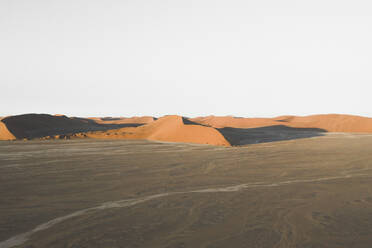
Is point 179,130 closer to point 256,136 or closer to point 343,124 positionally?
point 256,136

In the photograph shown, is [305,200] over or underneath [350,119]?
→ underneath

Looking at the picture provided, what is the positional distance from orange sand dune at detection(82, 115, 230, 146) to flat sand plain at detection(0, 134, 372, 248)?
946cm

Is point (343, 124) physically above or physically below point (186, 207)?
above

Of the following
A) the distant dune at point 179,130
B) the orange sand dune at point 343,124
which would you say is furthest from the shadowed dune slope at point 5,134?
the orange sand dune at point 343,124

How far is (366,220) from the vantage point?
3604mm

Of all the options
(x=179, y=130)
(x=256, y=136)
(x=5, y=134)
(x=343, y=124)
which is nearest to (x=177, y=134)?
(x=179, y=130)

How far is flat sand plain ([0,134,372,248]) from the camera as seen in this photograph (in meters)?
3.11

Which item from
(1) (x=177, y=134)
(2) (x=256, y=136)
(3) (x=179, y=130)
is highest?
(3) (x=179, y=130)

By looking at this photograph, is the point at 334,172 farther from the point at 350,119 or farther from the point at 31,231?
the point at 350,119

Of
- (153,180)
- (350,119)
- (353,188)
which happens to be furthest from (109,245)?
(350,119)

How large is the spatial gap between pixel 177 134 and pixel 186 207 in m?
14.5

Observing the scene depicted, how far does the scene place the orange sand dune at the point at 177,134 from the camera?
16.9 metres

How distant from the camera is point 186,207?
13.8 ft

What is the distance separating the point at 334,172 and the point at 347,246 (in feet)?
14.9
